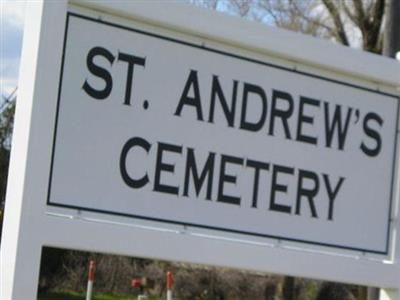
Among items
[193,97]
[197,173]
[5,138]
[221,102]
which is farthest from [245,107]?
[5,138]

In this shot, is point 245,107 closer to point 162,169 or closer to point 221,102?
point 221,102

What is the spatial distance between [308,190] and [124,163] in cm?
93

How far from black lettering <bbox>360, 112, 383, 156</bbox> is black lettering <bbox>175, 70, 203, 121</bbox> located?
89cm

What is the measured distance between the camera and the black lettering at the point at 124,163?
13.2 feet

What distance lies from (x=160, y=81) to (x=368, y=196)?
1.20 meters

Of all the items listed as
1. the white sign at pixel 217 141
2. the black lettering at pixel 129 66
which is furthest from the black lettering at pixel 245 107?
the black lettering at pixel 129 66

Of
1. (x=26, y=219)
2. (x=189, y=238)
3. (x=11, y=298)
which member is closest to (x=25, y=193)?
(x=26, y=219)

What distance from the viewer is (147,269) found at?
23.0m

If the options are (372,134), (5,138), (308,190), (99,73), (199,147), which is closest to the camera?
(99,73)

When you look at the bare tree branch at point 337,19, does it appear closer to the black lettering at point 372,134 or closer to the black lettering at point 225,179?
the black lettering at point 372,134

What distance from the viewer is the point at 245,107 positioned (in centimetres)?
435

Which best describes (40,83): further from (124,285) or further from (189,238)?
(124,285)

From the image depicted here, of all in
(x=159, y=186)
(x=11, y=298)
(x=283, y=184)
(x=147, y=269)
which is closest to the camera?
(x=11, y=298)

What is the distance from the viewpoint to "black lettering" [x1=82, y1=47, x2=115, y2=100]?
396 cm
